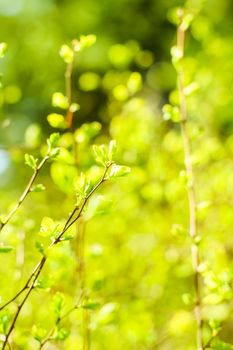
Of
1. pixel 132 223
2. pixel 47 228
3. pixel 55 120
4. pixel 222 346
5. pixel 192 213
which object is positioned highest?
pixel 132 223

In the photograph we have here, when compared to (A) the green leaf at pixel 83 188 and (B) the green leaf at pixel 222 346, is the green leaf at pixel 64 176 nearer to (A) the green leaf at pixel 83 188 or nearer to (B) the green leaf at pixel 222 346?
(A) the green leaf at pixel 83 188

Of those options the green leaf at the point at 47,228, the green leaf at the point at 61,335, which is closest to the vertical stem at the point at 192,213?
the green leaf at the point at 61,335

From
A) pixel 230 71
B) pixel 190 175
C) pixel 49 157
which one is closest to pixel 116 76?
pixel 230 71

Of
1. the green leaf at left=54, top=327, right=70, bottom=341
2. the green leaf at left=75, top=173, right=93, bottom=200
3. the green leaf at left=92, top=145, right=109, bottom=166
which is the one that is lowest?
the green leaf at left=54, top=327, right=70, bottom=341

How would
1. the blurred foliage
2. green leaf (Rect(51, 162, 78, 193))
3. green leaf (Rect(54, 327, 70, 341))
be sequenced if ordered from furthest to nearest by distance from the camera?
the blurred foliage, green leaf (Rect(51, 162, 78, 193)), green leaf (Rect(54, 327, 70, 341))

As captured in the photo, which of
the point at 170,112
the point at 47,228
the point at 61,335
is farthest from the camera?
the point at 170,112

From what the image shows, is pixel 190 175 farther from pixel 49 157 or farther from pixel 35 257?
pixel 35 257

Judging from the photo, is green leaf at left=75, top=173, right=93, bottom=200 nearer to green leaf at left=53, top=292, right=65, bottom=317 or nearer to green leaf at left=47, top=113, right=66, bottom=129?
green leaf at left=53, top=292, right=65, bottom=317

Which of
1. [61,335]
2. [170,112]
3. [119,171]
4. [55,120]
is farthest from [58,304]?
[170,112]

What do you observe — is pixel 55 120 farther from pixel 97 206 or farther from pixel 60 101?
pixel 97 206

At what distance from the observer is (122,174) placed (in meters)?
0.91

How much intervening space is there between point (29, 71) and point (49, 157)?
611cm

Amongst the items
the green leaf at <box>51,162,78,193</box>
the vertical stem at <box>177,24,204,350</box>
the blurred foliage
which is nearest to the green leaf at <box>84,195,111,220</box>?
the blurred foliage

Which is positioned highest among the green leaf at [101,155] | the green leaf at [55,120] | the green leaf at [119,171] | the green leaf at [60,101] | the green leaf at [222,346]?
the green leaf at [60,101]
